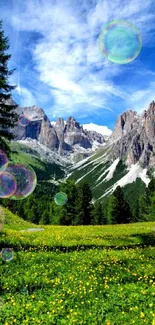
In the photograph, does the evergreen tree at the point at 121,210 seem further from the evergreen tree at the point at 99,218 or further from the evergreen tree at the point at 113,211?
the evergreen tree at the point at 99,218

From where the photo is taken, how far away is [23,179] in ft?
86.5

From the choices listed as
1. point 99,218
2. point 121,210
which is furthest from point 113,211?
point 99,218

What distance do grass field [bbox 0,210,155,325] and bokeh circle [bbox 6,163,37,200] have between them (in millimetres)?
7606

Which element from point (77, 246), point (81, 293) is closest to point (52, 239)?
point (77, 246)

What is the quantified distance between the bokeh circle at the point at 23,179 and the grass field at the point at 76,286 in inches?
299

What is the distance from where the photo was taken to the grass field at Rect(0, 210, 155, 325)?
909cm

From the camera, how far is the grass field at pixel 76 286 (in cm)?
909

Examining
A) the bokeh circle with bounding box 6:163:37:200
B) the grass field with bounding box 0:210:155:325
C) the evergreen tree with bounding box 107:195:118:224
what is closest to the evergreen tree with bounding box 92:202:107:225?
the evergreen tree with bounding box 107:195:118:224

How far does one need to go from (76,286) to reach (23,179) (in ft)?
52.1

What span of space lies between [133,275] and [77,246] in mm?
6649

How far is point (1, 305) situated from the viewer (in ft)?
32.7

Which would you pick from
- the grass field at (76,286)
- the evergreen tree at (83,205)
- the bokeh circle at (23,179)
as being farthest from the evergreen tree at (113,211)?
the grass field at (76,286)

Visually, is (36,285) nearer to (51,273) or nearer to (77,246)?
(51,273)

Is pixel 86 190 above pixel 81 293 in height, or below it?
above
